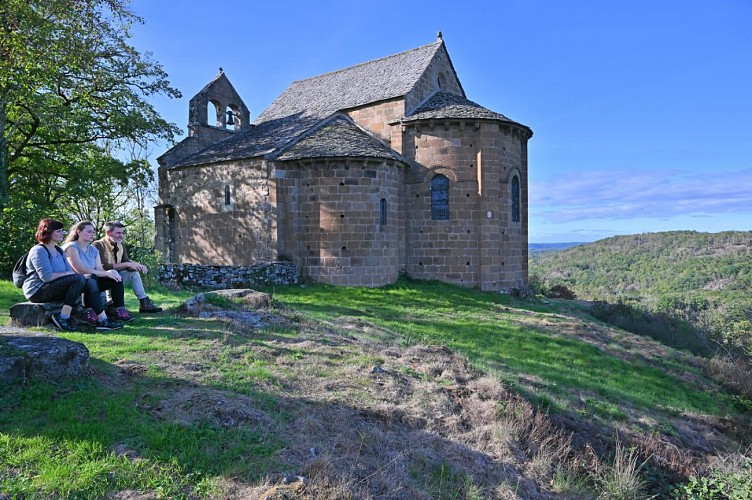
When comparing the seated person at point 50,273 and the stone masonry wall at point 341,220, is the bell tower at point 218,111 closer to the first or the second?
the stone masonry wall at point 341,220

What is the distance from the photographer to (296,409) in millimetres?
4945

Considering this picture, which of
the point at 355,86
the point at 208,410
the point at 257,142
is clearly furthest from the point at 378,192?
the point at 208,410

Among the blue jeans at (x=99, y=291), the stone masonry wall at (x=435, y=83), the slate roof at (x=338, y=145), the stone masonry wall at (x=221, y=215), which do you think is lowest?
the blue jeans at (x=99, y=291)

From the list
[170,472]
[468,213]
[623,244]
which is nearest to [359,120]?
[468,213]

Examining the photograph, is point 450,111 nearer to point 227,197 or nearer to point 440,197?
point 440,197

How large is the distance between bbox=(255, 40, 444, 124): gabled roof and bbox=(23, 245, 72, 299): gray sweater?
13032 millimetres

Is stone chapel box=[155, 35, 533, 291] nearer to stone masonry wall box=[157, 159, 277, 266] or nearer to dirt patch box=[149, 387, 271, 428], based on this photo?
stone masonry wall box=[157, 159, 277, 266]

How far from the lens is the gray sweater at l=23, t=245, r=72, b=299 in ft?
19.4

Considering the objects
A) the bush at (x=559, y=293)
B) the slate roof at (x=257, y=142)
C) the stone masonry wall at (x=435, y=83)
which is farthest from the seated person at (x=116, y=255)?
the bush at (x=559, y=293)

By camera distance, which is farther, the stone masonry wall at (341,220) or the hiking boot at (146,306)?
the stone masonry wall at (341,220)

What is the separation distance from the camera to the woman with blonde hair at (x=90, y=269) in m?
6.44

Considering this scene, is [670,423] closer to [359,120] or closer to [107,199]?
[359,120]

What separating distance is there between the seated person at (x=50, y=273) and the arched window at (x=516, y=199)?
1481 cm

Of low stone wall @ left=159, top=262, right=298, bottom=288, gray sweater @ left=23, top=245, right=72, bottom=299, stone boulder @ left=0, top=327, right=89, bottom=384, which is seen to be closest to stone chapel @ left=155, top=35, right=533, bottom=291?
low stone wall @ left=159, top=262, right=298, bottom=288
